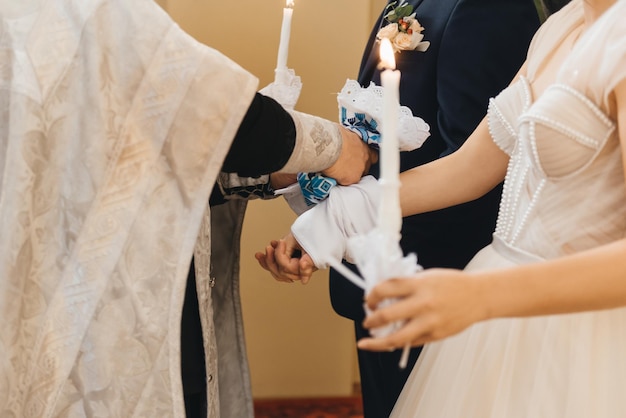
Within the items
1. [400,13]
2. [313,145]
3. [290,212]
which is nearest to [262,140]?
[313,145]

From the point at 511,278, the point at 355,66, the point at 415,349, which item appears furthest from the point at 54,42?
the point at 355,66

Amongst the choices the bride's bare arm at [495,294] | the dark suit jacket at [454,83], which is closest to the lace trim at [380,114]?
the dark suit jacket at [454,83]

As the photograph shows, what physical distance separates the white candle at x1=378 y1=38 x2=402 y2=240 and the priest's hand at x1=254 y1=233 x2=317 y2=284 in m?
0.73

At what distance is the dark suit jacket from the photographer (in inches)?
71.1

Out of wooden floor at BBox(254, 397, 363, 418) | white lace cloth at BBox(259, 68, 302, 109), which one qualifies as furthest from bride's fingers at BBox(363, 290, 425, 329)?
wooden floor at BBox(254, 397, 363, 418)

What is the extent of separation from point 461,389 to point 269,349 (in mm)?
2082

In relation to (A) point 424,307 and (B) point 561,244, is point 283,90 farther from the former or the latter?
(A) point 424,307

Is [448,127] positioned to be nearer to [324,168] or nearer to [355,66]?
[324,168]

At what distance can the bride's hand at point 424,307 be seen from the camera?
0.84m

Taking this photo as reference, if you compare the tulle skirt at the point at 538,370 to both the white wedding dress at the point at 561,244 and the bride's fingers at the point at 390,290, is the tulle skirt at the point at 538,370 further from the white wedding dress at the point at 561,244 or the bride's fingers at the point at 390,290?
the bride's fingers at the point at 390,290

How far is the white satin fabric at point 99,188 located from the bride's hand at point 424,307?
0.55m

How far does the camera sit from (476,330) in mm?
1315

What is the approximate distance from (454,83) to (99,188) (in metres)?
0.92

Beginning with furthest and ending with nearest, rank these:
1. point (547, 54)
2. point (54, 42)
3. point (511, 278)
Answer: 1. point (547, 54)
2. point (54, 42)
3. point (511, 278)
